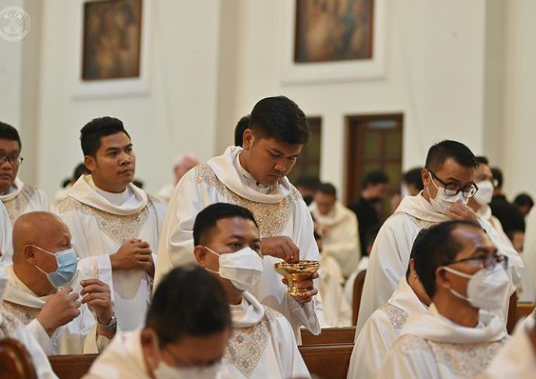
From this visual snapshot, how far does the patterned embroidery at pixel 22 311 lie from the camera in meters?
5.41

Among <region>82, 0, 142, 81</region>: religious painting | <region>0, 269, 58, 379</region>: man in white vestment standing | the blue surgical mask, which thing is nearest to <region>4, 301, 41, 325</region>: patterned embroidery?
the blue surgical mask

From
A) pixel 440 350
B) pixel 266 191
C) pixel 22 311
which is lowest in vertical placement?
pixel 22 311

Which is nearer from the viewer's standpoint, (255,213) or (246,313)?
(246,313)

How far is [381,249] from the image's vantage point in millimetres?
6492

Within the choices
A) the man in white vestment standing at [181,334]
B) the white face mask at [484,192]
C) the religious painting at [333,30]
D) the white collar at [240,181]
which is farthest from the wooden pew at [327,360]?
the religious painting at [333,30]

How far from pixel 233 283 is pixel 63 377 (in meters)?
0.88

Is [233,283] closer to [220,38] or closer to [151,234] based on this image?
[151,234]

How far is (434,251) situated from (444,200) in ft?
6.87

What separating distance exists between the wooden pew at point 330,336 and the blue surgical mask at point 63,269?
145 centimetres

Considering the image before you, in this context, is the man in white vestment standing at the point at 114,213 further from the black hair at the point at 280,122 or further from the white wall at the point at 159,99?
the white wall at the point at 159,99

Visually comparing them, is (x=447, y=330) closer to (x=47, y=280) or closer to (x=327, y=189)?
(x=47, y=280)

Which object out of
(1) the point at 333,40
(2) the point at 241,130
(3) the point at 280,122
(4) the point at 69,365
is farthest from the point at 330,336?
(1) the point at 333,40

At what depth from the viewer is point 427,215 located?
6582 mm

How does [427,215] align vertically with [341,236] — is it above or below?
above
